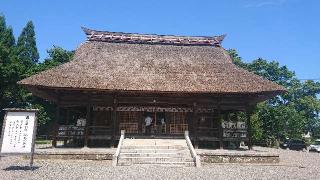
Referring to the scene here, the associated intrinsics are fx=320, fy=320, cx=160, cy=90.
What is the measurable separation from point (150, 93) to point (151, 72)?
170cm

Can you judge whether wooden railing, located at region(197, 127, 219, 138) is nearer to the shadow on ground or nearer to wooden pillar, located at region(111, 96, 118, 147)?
wooden pillar, located at region(111, 96, 118, 147)

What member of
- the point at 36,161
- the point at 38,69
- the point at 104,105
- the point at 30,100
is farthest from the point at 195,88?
the point at 30,100

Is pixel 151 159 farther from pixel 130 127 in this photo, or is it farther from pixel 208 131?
pixel 208 131

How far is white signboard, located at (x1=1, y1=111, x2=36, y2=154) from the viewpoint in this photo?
1280cm

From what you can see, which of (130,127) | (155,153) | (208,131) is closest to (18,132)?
(155,153)

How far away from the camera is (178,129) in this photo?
22.3m

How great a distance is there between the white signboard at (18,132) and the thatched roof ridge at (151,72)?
4883 mm

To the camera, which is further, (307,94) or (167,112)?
(307,94)

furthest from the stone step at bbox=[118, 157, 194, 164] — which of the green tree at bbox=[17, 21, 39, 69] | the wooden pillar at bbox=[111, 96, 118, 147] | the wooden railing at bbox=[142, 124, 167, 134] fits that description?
the green tree at bbox=[17, 21, 39, 69]

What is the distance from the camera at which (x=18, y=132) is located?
513 inches

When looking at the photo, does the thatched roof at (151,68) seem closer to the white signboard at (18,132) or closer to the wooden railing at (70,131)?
the wooden railing at (70,131)

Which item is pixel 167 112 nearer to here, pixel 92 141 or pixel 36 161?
pixel 92 141

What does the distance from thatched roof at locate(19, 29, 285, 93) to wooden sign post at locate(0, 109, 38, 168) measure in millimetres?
4877

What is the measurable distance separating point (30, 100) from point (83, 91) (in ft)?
85.5
